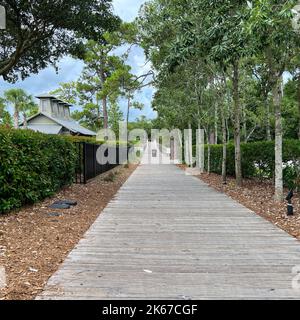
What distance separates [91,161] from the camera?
54.6ft

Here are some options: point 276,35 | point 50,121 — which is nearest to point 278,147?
point 276,35

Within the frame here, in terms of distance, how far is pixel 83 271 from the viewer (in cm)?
462

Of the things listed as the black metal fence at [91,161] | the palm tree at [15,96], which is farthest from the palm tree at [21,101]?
the black metal fence at [91,161]

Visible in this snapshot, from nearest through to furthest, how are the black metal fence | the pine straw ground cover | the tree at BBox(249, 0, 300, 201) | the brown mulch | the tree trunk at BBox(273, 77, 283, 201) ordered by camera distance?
the pine straw ground cover
the tree at BBox(249, 0, 300, 201)
the brown mulch
the tree trunk at BBox(273, 77, 283, 201)
the black metal fence

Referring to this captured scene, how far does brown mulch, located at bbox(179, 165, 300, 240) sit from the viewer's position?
7.40 meters

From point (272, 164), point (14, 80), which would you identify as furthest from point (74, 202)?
point (14, 80)

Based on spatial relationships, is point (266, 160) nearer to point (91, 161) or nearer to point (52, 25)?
point (91, 161)

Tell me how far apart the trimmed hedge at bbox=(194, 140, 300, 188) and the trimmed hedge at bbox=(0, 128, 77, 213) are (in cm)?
706

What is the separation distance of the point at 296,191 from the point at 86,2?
28.3 ft

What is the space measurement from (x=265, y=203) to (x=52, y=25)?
9.10 metres

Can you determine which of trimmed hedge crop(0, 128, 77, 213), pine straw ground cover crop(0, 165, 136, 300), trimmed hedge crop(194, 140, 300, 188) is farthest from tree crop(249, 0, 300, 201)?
trimmed hedge crop(0, 128, 77, 213)

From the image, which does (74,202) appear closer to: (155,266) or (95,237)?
(95,237)

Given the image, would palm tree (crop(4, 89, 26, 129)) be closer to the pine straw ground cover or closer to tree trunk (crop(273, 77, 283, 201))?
the pine straw ground cover

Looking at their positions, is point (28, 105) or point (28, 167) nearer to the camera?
point (28, 167)
